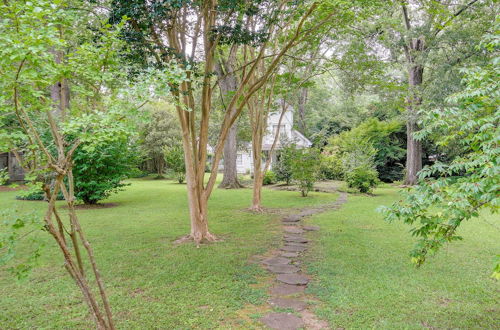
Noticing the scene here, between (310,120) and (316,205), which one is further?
(310,120)

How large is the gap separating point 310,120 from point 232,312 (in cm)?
2657

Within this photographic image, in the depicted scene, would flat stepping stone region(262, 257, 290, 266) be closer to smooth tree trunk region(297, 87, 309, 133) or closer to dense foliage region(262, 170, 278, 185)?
dense foliage region(262, 170, 278, 185)

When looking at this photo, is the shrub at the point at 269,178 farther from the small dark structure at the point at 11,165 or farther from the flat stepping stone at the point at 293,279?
the flat stepping stone at the point at 293,279

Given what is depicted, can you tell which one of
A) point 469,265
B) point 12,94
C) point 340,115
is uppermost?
point 340,115

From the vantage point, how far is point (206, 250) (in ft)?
17.7

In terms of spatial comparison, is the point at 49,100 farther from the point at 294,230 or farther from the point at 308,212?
the point at 308,212

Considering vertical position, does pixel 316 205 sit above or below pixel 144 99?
below

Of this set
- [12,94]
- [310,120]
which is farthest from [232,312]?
[310,120]

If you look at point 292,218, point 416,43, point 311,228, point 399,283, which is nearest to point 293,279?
point 399,283

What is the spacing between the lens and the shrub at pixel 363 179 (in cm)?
1391

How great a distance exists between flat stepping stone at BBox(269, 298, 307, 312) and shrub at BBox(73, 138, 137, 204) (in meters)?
8.15

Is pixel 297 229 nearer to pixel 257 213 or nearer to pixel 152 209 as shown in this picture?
pixel 257 213

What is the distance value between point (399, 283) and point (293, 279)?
4.23 ft

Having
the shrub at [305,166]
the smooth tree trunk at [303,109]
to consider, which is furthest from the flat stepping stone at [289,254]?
the smooth tree trunk at [303,109]
